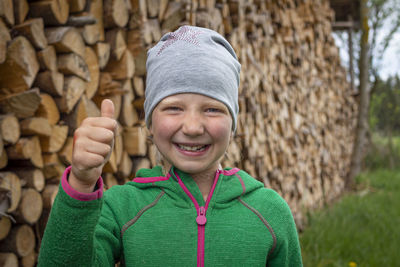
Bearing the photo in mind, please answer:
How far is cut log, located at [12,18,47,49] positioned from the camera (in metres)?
1.26

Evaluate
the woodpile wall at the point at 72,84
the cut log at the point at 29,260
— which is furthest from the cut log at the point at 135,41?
the cut log at the point at 29,260

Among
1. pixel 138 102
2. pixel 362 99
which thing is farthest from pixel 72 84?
pixel 362 99

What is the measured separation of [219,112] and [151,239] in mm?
393

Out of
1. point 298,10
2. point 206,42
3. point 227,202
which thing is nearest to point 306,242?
point 227,202

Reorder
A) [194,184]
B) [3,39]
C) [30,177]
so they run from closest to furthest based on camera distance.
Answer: [194,184] → [3,39] → [30,177]

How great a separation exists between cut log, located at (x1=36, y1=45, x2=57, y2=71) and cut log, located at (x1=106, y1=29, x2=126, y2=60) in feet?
0.98

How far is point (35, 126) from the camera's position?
127 cm

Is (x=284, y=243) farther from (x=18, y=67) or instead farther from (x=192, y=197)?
(x=18, y=67)

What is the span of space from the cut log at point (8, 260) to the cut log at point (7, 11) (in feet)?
2.57

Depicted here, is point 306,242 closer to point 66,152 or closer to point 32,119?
point 66,152

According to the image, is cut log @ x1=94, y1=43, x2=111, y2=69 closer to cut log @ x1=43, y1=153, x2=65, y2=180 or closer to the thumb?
cut log @ x1=43, y1=153, x2=65, y2=180

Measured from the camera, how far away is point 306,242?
2848 mm

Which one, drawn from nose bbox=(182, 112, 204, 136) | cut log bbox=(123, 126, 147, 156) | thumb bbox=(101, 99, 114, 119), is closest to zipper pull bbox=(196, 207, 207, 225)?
nose bbox=(182, 112, 204, 136)

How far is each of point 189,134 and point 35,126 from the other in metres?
0.64
